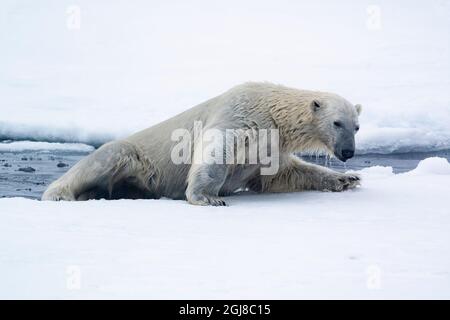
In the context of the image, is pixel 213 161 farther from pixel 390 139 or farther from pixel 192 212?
pixel 390 139

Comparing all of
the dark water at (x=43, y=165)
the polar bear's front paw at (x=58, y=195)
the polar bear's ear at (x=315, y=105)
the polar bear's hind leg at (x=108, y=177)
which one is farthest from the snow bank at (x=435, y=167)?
the polar bear's front paw at (x=58, y=195)

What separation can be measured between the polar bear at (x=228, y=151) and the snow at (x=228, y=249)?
51 centimetres

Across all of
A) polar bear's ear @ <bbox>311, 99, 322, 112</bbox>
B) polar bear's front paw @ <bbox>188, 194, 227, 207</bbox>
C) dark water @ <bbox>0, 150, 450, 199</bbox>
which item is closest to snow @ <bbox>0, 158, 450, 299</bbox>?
polar bear's front paw @ <bbox>188, 194, 227, 207</bbox>

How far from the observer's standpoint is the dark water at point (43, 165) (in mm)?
8734

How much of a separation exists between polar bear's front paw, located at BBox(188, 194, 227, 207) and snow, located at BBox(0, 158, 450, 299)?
0.15 meters

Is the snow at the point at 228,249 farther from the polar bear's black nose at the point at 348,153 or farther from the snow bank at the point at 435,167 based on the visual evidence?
the snow bank at the point at 435,167

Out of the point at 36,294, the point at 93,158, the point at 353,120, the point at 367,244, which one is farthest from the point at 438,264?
the point at 93,158

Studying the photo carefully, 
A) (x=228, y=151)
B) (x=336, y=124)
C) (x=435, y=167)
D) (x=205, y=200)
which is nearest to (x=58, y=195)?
(x=205, y=200)

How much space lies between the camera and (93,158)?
6430 millimetres

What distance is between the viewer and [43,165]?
33.4 ft

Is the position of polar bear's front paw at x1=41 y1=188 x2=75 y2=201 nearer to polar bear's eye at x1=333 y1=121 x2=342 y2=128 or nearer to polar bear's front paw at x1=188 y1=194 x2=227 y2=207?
polar bear's front paw at x1=188 y1=194 x2=227 y2=207

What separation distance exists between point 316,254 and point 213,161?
7.80 ft

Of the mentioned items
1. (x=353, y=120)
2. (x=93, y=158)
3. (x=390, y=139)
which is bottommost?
(x=390, y=139)

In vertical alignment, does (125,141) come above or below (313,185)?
above
